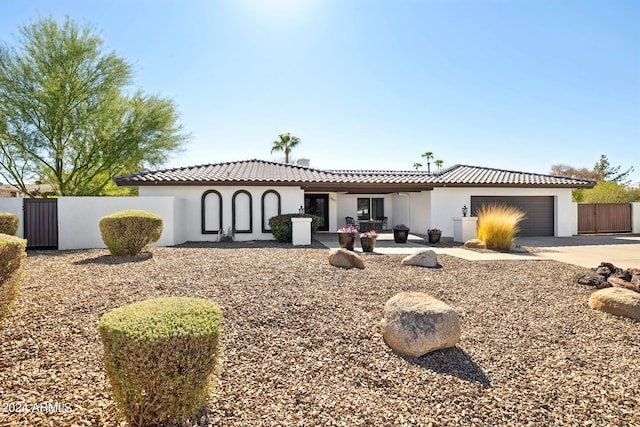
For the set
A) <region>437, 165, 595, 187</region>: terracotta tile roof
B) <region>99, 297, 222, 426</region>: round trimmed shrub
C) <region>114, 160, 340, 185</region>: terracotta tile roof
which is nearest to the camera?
<region>99, 297, 222, 426</region>: round trimmed shrub

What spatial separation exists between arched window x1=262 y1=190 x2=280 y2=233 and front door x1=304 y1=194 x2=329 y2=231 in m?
5.78

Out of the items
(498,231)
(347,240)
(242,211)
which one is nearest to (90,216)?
(242,211)

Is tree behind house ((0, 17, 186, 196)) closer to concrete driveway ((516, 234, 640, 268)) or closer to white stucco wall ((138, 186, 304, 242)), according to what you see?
white stucco wall ((138, 186, 304, 242))

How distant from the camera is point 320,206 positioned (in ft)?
66.7

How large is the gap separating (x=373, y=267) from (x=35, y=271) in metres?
6.94

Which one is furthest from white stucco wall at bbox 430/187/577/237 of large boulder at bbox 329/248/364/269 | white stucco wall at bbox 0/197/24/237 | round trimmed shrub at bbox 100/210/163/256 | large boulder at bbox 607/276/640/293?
white stucco wall at bbox 0/197/24/237

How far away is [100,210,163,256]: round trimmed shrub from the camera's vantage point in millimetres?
8250

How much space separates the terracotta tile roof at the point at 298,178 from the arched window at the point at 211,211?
0.71 meters

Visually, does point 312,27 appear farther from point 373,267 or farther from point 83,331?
point 83,331

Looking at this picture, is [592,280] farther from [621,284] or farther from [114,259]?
[114,259]

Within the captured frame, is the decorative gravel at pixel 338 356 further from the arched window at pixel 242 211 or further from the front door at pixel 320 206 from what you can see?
the front door at pixel 320 206

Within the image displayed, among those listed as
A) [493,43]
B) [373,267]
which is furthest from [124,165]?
[493,43]

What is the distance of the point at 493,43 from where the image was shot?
12000mm

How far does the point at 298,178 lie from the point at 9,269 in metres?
11.6
